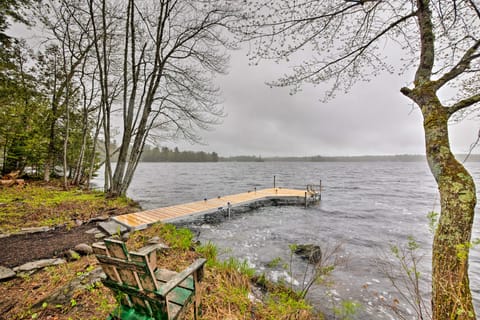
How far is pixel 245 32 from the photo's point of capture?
2.81 m

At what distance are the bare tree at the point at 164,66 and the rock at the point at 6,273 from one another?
5534 mm

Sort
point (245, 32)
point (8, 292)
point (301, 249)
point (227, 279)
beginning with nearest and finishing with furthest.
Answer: point (8, 292)
point (245, 32)
point (227, 279)
point (301, 249)

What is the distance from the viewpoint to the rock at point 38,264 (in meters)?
2.86

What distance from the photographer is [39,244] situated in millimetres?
3803

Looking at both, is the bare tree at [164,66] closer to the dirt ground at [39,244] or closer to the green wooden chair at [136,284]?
the dirt ground at [39,244]

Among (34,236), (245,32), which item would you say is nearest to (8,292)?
(34,236)

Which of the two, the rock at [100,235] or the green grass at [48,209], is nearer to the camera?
the rock at [100,235]

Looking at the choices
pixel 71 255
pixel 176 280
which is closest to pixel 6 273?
pixel 71 255

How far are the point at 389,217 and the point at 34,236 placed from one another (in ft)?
50.0

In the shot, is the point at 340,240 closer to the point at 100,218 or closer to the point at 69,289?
the point at 69,289

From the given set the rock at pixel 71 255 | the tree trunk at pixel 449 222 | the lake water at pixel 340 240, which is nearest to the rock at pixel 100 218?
the rock at pixel 71 255

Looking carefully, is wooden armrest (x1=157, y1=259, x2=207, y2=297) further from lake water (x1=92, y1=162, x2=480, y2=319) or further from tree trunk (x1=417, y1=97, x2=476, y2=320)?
lake water (x1=92, y1=162, x2=480, y2=319)

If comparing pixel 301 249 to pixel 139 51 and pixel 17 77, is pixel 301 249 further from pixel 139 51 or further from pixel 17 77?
pixel 17 77

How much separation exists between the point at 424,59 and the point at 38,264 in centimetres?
640
